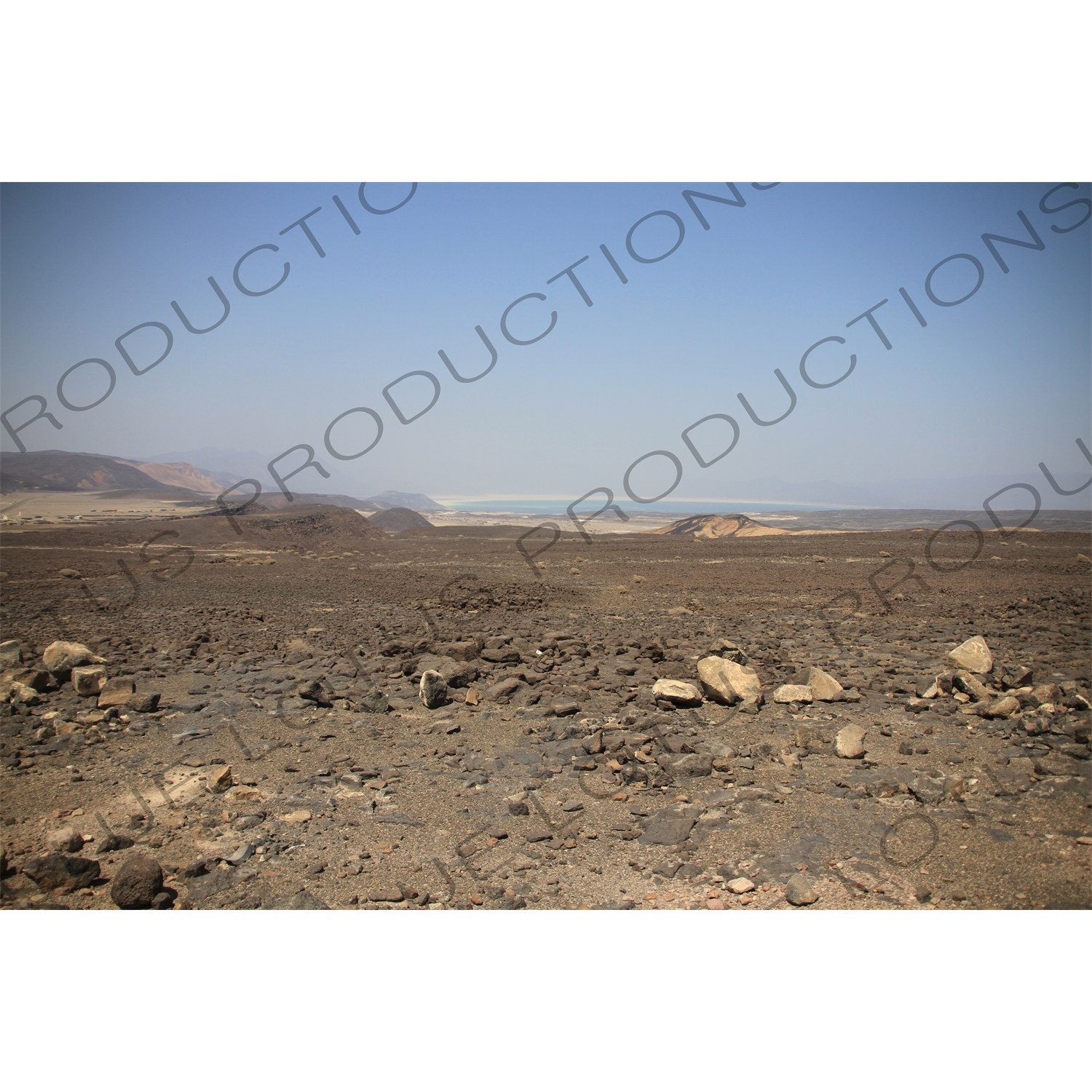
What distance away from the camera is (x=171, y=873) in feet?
8.99

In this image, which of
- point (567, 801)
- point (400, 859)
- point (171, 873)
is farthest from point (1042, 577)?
point (171, 873)

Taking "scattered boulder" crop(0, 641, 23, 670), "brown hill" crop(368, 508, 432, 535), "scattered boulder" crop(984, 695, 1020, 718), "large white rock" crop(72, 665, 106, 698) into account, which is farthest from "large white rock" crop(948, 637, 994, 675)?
"brown hill" crop(368, 508, 432, 535)

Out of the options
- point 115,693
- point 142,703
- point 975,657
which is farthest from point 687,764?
point 115,693

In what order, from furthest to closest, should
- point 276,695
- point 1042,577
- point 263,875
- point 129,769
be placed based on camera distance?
1. point 1042,577
2. point 276,695
3. point 129,769
4. point 263,875

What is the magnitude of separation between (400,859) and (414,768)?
0.90 meters

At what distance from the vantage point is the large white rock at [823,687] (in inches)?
178

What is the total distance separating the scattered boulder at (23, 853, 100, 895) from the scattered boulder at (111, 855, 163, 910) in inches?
6.9

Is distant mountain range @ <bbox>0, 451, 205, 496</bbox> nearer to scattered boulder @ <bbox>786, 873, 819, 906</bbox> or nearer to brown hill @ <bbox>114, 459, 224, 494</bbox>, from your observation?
brown hill @ <bbox>114, 459, 224, 494</bbox>

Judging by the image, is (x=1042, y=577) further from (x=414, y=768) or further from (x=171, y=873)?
(x=171, y=873)

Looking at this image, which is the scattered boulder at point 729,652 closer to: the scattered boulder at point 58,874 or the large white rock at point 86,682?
the scattered boulder at point 58,874

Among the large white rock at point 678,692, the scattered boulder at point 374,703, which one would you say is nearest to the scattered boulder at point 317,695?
the scattered boulder at point 374,703

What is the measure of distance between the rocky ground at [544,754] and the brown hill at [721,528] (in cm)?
1554

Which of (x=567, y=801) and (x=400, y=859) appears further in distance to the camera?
(x=567, y=801)

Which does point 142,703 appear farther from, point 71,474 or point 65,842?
point 71,474
